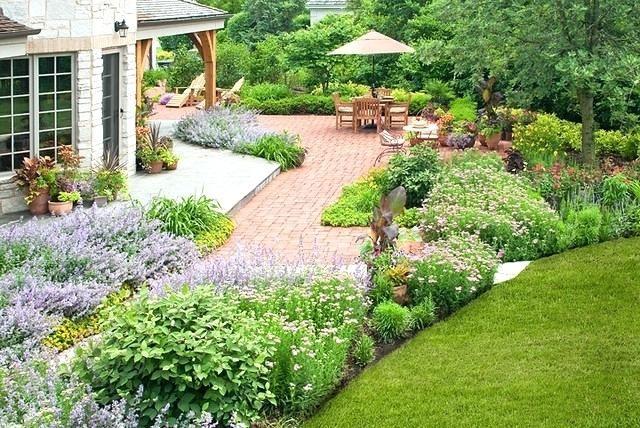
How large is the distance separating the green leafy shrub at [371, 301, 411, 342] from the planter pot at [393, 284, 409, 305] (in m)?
0.44

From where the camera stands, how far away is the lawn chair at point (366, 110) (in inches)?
945

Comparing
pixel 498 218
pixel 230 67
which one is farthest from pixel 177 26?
pixel 230 67

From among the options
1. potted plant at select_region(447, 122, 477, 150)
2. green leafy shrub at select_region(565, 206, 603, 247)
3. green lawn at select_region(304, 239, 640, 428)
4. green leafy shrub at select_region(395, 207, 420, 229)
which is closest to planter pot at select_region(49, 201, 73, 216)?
green leafy shrub at select_region(395, 207, 420, 229)

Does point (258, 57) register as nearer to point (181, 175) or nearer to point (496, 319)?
point (181, 175)

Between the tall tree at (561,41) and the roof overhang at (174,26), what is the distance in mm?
5907

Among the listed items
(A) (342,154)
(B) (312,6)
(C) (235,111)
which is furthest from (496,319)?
(B) (312,6)

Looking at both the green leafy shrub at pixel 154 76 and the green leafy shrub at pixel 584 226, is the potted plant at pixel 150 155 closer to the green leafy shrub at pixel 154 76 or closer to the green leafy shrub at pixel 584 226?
the green leafy shrub at pixel 584 226

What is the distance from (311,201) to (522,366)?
7884mm

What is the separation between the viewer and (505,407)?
7746 millimetres

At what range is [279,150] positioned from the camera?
19203 mm

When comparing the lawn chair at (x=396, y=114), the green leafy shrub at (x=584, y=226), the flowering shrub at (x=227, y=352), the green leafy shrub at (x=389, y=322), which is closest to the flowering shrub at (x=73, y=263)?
the flowering shrub at (x=227, y=352)

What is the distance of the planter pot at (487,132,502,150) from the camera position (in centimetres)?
2056

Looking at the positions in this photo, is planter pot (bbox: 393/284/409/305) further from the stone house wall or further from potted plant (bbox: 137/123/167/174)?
potted plant (bbox: 137/123/167/174)

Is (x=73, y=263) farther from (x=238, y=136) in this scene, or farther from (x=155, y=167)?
(x=238, y=136)
